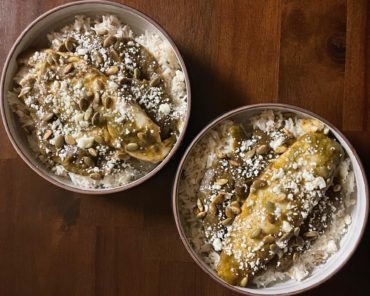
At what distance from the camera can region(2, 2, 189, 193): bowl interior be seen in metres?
1.58

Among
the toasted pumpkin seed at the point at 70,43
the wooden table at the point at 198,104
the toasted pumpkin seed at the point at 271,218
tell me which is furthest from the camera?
the wooden table at the point at 198,104

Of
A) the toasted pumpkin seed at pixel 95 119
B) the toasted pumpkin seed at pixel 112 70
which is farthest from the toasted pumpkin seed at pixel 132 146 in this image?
the toasted pumpkin seed at pixel 112 70

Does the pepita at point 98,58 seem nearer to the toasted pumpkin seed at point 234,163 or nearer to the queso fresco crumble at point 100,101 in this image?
the queso fresco crumble at point 100,101

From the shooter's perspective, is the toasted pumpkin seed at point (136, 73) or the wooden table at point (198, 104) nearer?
the toasted pumpkin seed at point (136, 73)

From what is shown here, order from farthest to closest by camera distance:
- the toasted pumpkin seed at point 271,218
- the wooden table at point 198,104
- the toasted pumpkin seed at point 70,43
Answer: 1. the wooden table at point 198,104
2. the toasted pumpkin seed at point 70,43
3. the toasted pumpkin seed at point 271,218

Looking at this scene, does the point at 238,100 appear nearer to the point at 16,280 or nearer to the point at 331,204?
the point at 331,204

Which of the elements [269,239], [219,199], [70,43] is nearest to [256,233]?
[269,239]

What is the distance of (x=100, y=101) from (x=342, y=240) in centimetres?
82

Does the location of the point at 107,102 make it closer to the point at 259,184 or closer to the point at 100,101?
the point at 100,101

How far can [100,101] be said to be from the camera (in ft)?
5.10

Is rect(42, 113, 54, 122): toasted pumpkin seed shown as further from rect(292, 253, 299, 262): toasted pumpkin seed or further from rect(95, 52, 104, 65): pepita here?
rect(292, 253, 299, 262): toasted pumpkin seed

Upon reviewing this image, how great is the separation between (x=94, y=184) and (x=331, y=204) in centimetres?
70

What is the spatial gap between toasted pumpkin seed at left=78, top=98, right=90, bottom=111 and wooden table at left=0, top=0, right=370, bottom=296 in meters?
0.32

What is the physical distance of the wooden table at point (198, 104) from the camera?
1.72 metres
